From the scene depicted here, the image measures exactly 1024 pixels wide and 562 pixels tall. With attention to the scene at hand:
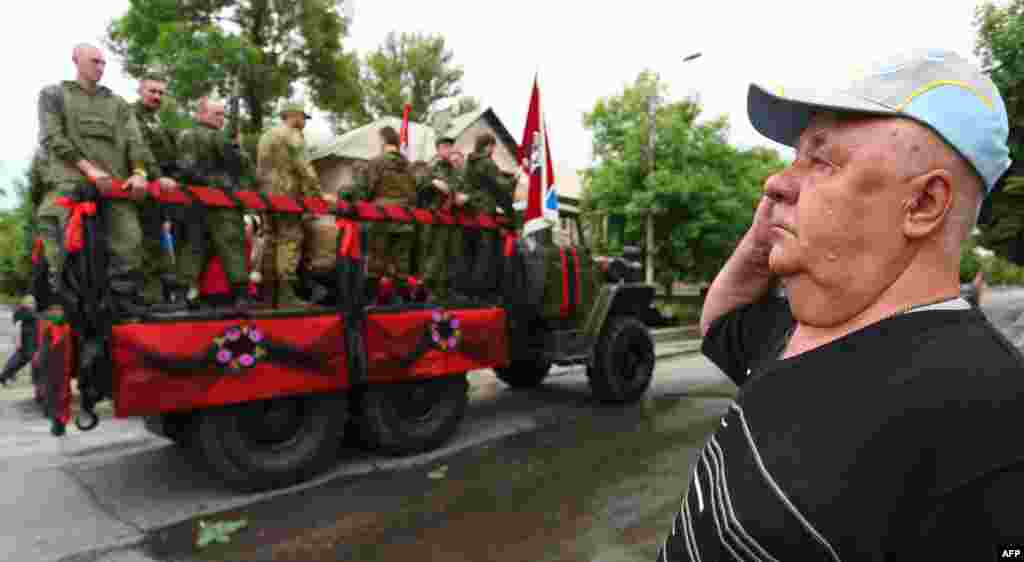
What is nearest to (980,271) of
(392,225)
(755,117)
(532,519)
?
(532,519)

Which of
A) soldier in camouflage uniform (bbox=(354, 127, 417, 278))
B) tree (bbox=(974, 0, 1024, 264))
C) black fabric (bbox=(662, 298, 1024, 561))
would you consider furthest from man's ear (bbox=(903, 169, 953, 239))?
soldier in camouflage uniform (bbox=(354, 127, 417, 278))

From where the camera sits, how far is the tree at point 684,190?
55.1ft

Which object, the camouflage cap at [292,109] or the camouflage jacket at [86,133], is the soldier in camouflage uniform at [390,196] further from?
the camouflage jacket at [86,133]

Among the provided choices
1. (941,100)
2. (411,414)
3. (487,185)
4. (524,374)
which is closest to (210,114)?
(487,185)

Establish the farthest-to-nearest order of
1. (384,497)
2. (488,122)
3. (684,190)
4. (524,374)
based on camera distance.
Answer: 1. (488,122)
2. (684,190)
3. (524,374)
4. (384,497)

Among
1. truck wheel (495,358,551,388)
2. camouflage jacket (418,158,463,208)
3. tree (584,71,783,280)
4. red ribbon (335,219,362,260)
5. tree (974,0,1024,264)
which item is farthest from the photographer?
tree (584,71,783,280)

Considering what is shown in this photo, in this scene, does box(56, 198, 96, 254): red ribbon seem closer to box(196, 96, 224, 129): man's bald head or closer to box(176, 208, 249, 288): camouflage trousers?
box(176, 208, 249, 288): camouflage trousers

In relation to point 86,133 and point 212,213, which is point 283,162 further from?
point 86,133

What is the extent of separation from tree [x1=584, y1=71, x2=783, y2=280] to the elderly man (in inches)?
636

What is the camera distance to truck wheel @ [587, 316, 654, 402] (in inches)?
250

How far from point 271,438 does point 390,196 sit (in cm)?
240

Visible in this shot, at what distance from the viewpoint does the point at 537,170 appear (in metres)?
6.27

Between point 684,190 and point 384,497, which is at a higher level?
point 684,190

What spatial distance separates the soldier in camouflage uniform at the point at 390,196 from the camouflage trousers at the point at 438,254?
13 centimetres
